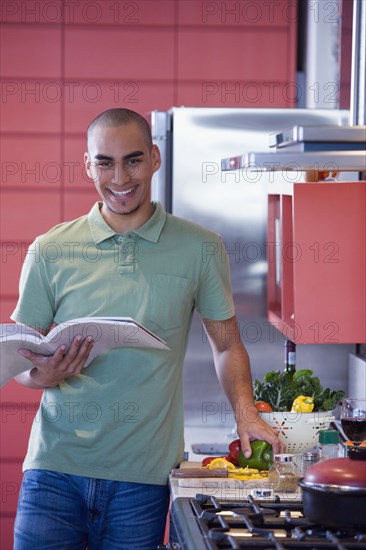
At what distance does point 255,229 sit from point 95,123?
111 centimetres

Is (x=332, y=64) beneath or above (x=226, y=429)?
above

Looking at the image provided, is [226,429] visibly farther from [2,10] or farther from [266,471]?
[2,10]

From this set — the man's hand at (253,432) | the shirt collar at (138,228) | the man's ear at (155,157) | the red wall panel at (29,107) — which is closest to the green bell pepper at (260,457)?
the man's hand at (253,432)

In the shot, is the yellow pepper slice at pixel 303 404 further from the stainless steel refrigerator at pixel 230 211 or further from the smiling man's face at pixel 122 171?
the stainless steel refrigerator at pixel 230 211

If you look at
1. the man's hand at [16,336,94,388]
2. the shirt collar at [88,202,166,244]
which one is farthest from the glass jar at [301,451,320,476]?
the shirt collar at [88,202,166,244]

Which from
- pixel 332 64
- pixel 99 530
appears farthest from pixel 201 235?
pixel 332 64

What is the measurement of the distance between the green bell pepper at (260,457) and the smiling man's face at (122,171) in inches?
26.1

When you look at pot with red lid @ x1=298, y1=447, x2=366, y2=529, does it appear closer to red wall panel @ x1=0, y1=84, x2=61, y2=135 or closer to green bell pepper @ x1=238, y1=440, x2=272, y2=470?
green bell pepper @ x1=238, y1=440, x2=272, y2=470

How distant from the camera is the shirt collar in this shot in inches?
105

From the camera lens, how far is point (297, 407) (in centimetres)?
270

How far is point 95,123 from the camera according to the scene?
8.88ft

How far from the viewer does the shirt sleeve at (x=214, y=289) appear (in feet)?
8.89

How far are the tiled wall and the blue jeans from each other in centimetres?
222

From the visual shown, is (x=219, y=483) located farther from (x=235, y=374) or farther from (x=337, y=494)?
(x=337, y=494)
